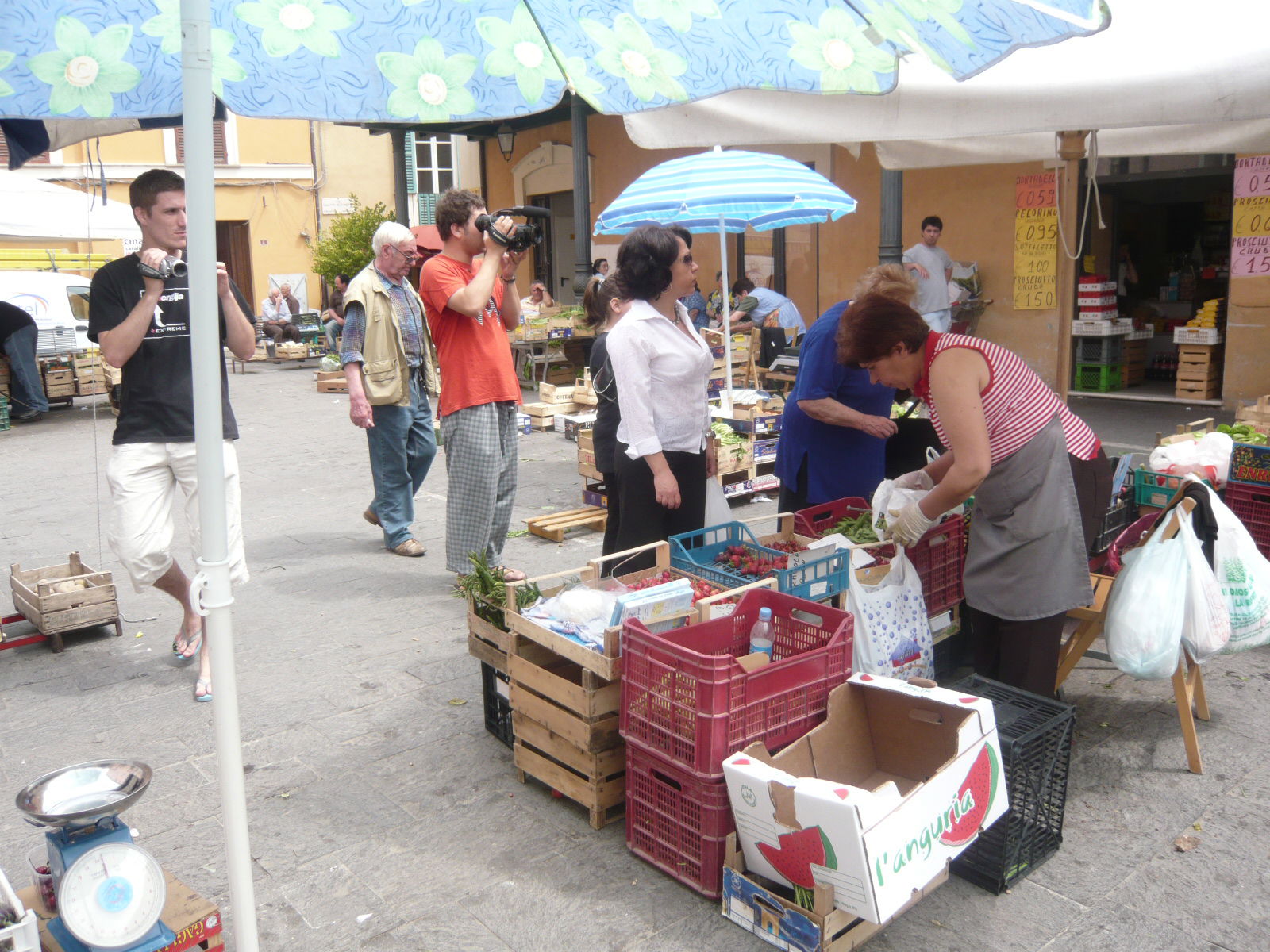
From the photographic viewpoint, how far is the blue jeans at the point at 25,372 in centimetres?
1302

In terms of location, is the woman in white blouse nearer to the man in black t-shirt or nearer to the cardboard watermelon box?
the cardboard watermelon box

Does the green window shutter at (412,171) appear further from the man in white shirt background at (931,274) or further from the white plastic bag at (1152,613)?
the white plastic bag at (1152,613)

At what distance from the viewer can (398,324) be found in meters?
6.07

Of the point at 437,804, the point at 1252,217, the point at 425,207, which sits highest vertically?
the point at 425,207

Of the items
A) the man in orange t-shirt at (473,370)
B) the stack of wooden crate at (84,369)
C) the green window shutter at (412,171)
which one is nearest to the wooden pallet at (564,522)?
the man in orange t-shirt at (473,370)

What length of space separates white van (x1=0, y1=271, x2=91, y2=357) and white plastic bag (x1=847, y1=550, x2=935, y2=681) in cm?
1348

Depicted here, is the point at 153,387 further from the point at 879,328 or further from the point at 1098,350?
the point at 1098,350

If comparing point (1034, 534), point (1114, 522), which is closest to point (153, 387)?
point (1034, 534)

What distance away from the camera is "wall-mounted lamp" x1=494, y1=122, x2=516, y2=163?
66.5 feet

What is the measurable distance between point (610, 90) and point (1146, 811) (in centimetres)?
280

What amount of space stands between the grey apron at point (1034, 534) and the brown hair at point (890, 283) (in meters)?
0.83

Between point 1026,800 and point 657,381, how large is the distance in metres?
1.95

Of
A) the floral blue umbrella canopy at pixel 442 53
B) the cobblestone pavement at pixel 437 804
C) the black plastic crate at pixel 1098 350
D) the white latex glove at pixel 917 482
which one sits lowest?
the cobblestone pavement at pixel 437 804

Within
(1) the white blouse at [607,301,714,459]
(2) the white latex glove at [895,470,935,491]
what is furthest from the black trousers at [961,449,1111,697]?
(1) the white blouse at [607,301,714,459]
